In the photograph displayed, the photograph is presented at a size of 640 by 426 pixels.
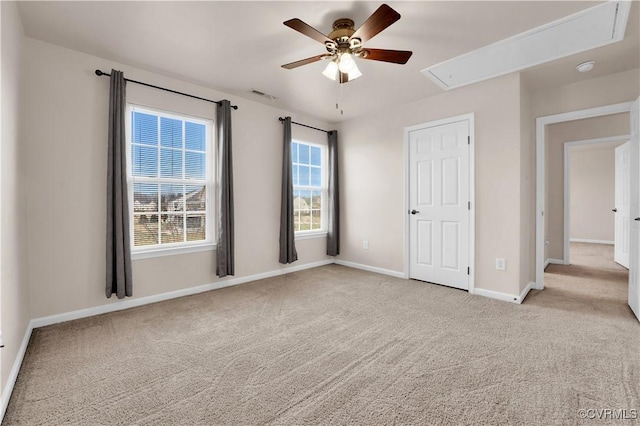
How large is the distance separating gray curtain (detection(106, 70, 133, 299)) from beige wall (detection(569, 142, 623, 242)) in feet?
30.5

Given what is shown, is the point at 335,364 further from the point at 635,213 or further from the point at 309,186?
the point at 309,186

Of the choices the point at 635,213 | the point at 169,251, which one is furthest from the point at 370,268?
the point at 635,213

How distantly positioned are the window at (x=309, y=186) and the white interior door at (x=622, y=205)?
16.0 feet

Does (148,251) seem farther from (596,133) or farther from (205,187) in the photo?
(596,133)

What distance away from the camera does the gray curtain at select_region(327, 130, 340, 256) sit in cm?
511

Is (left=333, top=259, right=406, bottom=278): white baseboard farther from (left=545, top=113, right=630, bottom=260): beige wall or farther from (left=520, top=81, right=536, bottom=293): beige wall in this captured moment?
(left=545, top=113, right=630, bottom=260): beige wall

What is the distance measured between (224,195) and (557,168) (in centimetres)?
551

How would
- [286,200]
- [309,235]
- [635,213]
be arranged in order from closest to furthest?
1. [635,213]
2. [286,200]
3. [309,235]

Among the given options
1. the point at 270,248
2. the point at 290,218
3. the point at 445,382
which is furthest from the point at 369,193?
the point at 445,382

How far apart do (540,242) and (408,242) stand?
1.61m

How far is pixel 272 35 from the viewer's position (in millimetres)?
2553

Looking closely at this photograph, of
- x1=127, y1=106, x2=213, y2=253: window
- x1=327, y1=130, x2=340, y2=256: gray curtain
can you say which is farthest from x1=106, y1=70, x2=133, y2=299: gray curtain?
Result: x1=327, y1=130, x2=340, y2=256: gray curtain

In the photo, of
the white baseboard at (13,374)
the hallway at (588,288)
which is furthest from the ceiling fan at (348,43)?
the hallway at (588,288)

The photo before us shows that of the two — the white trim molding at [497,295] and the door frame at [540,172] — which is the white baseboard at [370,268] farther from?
the door frame at [540,172]
